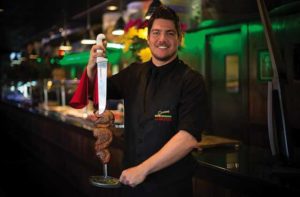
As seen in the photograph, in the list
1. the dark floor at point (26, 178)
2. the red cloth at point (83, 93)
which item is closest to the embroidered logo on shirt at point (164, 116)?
the red cloth at point (83, 93)

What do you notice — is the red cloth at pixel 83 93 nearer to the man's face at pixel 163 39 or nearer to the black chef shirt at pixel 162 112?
the black chef shirt at pixel 162 112

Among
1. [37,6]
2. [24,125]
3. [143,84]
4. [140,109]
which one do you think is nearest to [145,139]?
[140,109]

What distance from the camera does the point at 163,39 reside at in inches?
61.7

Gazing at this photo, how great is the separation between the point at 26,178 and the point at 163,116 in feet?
13.0

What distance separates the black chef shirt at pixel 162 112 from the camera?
1.55 meters

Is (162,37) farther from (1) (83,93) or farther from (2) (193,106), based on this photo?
(1) (83,93)

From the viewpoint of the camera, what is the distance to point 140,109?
167cm

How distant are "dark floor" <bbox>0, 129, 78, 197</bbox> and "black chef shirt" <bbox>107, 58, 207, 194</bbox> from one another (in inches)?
107

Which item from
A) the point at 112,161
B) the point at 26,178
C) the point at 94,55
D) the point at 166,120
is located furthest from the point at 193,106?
the point at 26,178

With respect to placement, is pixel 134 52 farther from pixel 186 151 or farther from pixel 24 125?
pixel 24 125

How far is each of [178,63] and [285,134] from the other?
731 millimetres

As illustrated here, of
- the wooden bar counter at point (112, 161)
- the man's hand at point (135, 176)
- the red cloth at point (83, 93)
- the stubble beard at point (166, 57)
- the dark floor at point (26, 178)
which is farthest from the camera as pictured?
the dark floor at point (26, 178)

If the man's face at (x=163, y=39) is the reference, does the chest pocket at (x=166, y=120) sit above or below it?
below

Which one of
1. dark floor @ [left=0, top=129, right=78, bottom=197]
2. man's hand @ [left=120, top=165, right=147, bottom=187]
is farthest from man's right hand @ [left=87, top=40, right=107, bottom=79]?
dark floor @ [left=0, top=129, right=78, bottom=197]
